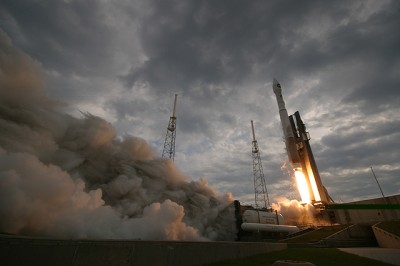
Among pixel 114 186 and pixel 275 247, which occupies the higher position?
pixel 114 186

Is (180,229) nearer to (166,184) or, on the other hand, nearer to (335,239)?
(166,184)

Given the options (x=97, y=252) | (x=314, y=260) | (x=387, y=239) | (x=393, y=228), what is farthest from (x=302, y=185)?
(x=97, y=252)

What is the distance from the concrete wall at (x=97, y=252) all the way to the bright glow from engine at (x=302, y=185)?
43643 millimetres

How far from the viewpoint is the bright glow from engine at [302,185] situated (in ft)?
161

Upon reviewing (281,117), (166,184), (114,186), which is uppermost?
(281,117)

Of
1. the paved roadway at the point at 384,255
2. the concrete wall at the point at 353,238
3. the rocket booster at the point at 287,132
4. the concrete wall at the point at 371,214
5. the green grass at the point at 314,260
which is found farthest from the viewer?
the concrete wall at the point at 371,214

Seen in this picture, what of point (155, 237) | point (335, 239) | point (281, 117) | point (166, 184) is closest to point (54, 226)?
point (155, 237)

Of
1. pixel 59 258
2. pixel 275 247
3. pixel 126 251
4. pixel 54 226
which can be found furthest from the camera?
pixel 275 247

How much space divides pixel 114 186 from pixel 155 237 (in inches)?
365

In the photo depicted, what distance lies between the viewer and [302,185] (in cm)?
4962

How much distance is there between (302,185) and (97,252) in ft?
164

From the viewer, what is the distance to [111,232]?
22.3 m

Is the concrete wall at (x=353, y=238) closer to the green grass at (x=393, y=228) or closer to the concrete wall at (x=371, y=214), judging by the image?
the green grass at (x=393, y=228)

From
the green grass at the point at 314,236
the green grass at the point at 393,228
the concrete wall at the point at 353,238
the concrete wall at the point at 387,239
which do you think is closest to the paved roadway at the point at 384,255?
the concrete wall at the point at 387,239
